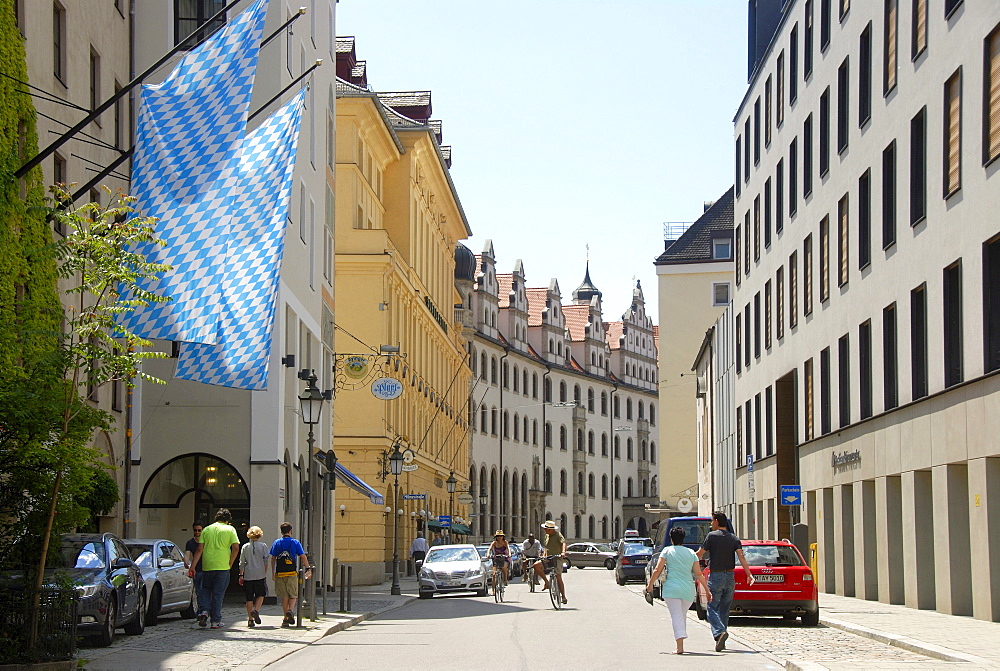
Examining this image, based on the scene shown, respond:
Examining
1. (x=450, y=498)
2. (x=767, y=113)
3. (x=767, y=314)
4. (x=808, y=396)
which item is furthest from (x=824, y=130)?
(x=450, y=498)

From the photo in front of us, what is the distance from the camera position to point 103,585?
766 inches

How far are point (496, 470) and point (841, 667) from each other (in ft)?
287

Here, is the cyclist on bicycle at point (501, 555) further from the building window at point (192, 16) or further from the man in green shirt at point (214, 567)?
the building window at point (192, 16)

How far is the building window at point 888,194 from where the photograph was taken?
31750 mm

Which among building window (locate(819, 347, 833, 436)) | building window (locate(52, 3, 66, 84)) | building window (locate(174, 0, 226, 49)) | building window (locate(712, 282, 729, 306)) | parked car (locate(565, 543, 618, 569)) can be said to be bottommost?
parked car (locate(565, 543, 618, 569))

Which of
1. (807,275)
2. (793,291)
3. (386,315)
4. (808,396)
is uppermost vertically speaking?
(386,315)

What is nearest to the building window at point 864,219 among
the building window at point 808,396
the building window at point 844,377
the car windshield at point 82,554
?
the building window at point 844,377

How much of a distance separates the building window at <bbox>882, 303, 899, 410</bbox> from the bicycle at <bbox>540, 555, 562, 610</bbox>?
25.8 feet

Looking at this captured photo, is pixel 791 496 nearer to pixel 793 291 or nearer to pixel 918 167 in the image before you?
pixel 918 167

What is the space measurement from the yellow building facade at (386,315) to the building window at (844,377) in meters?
14.4

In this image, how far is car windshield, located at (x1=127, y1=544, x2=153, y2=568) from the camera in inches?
923

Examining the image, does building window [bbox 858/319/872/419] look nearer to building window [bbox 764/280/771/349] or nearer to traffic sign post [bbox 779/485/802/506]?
traffic sign post [bbox 779/485/802/506]

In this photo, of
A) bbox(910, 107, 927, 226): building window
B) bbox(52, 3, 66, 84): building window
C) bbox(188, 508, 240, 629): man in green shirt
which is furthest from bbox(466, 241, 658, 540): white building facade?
bbox(188, 508, 240, 629): man in green shirt

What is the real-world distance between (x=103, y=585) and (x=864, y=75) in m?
22.7
